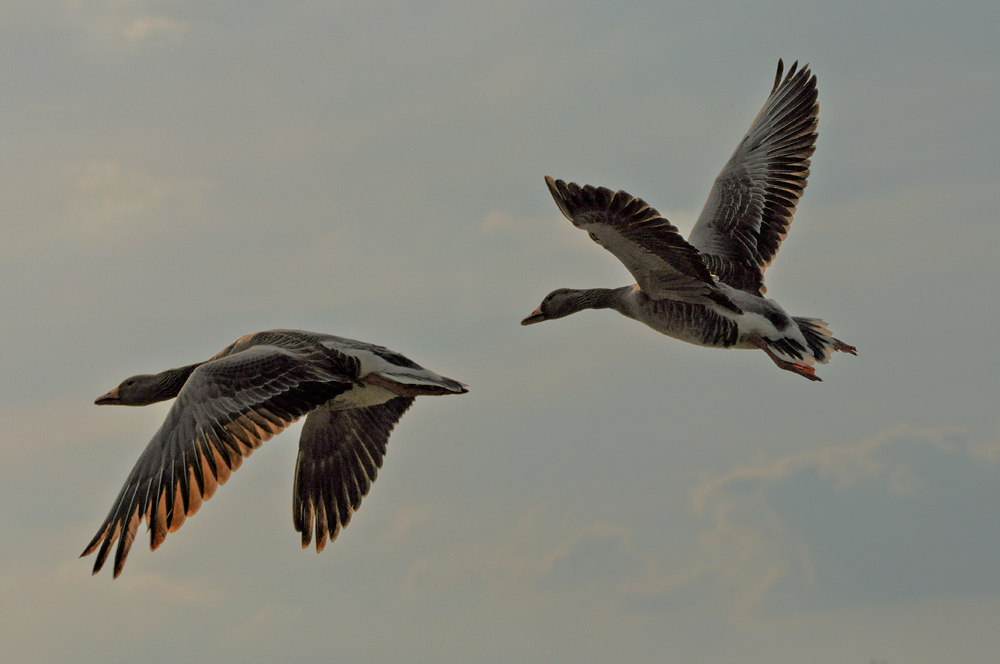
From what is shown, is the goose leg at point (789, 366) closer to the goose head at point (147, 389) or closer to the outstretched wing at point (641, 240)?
the outstretched wing at point (641, 240)

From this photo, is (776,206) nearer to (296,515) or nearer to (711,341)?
(711,341)

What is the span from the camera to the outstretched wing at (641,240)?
425 inches

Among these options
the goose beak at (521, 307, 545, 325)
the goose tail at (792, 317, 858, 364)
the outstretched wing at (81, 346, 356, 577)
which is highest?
the goose beak at (521, 307, 545, 325)

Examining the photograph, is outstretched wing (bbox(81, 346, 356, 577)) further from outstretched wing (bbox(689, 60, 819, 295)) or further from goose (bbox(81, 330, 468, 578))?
outstretched wing (bbox(689, 60, 819, 295))

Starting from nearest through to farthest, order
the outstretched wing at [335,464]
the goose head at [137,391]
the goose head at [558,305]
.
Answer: the outstretched wing at [335,464]
the goose head at [137,391]
the goose head at [558,305]

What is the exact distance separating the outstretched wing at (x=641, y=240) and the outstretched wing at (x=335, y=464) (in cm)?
308

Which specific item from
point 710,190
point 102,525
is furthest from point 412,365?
point 710,190

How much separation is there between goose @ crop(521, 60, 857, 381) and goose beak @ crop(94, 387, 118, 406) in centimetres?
500

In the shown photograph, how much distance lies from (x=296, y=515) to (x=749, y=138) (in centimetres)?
776

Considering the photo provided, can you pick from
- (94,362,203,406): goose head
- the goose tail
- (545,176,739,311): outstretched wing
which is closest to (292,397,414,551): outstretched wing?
(94,362,203,406): goose head

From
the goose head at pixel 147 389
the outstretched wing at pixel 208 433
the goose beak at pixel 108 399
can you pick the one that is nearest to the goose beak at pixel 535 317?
the goose head at pixel 147 389

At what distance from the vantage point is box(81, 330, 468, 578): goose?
32.0ft

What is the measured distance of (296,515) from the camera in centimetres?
1235

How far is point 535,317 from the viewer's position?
15.0m
